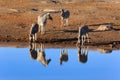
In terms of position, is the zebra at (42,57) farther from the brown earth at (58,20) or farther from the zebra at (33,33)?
the brown earth at (58,20)

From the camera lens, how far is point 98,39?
30.4 metres

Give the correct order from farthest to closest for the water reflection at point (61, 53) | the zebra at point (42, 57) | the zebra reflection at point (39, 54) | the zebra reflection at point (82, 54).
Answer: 1. the zebra reflection at point (82, 54)
2. the water reflection at point (61, 53)
3. the zebra reflection at point (39, 54)
4. the zebra at point (42, 57)

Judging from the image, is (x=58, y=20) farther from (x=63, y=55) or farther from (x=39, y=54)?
(x=63, y=55)

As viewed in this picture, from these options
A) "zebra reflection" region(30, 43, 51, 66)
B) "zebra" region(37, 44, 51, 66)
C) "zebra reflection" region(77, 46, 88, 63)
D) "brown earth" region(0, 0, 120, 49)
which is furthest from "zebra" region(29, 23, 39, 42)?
"zebra reflection" region(77, 46, 88, 63)

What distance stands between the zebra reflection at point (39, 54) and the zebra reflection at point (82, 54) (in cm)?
164

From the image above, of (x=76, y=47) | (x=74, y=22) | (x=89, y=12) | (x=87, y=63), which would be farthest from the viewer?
(x=89, y=12)

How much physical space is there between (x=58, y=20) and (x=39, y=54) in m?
9.66

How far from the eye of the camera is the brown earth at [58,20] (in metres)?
30.1

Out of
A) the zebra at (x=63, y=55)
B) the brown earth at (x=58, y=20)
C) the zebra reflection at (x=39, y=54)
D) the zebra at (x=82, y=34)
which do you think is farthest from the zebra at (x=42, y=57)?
the zebra at (x=82, y=34)

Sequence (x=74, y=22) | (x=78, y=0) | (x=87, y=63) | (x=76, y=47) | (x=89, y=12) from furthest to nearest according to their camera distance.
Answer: (x=78, y=0) → (x=89, y=12) → (x=74, y=22) → (x=76, y=47) → (x=87, y=63)

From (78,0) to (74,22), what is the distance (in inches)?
441

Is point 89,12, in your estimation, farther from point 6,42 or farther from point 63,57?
point 63,57

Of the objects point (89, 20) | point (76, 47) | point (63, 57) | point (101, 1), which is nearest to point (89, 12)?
point (89, 20)

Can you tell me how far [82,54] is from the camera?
2675cm
